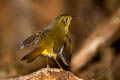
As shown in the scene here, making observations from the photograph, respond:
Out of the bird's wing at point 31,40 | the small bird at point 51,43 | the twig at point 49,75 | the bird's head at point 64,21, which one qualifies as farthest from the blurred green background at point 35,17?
the twig at point 49,75

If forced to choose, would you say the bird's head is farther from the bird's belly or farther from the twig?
the twig

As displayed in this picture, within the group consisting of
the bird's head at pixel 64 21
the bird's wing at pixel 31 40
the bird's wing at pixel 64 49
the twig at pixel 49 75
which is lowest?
the twig at pixel 49 75

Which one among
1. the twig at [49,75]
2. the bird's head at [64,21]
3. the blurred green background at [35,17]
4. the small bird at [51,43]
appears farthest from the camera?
the blurred green background at [35,17]

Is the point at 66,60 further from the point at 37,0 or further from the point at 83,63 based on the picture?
the point at 37,0

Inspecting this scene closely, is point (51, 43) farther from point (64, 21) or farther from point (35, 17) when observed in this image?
point (35, 17)

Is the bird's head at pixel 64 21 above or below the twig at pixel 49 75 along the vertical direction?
above

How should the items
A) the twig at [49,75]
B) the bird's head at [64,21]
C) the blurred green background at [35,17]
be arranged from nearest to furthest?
1. the twig at [49,75]
2. the bird's head at [64,21]
3. the blurred green background at [35,17]

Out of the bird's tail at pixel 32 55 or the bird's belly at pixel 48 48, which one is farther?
the bird's belly at pixel 48 48

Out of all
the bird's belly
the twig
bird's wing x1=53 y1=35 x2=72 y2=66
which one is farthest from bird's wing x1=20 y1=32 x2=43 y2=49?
the twig

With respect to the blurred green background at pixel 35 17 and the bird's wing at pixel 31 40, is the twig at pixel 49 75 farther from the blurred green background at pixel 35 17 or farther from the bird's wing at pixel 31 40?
the blurred green background at pixel 35 17
